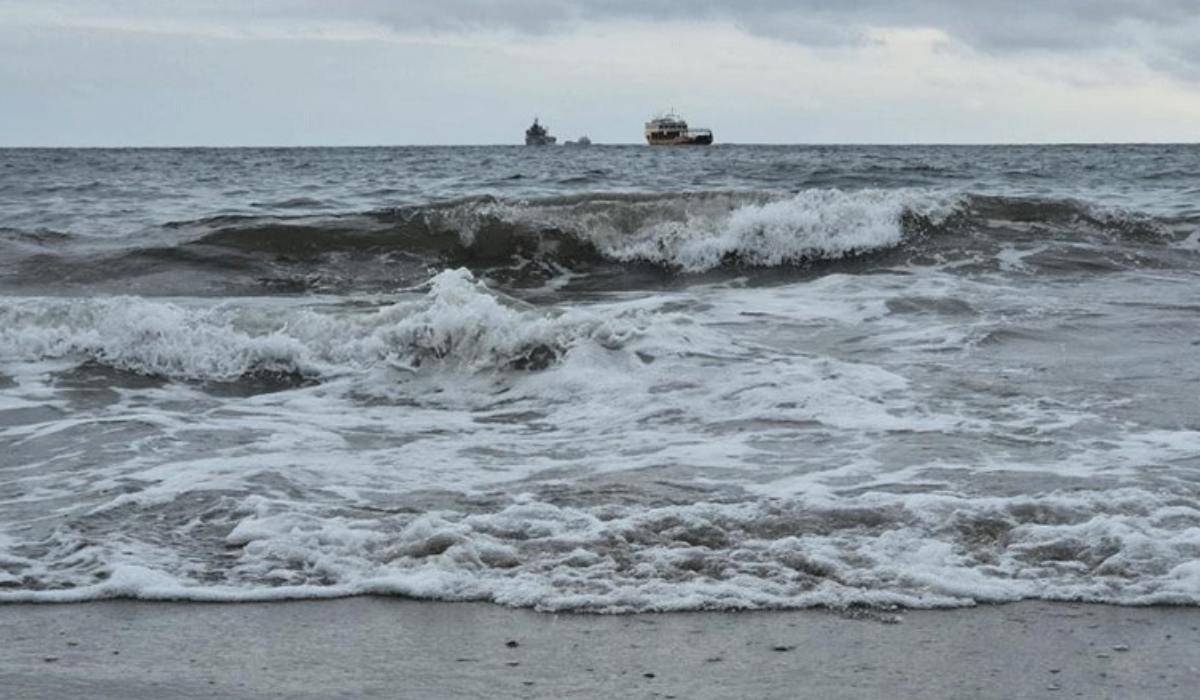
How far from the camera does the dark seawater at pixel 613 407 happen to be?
402 cm

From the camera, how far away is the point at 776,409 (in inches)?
247

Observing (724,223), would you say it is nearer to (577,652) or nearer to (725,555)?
(725,555)

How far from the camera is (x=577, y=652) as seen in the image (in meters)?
3.31

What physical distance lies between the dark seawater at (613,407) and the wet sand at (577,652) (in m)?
0.14

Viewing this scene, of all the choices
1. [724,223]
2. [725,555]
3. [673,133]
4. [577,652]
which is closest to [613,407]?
[725,555]

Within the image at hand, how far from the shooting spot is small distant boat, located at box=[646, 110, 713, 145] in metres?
67.6

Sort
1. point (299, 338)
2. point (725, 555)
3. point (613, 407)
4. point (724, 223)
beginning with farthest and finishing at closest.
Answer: point (724, 223)
point (299, 338)
point (613, 407)
point (725, 555)

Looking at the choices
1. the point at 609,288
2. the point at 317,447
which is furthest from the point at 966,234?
the point at 317,447

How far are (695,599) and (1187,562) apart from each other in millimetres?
1420

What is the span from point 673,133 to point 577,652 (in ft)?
215

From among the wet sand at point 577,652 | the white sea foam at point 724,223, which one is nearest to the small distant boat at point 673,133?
the white sea foam at point 724,223

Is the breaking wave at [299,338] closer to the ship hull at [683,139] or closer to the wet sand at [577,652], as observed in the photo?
the wet sand at [577,652]

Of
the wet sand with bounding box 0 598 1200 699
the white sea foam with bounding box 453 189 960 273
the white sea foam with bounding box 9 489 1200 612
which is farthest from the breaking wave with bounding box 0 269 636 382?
the white sea foam with bounding box 453 189 960 273

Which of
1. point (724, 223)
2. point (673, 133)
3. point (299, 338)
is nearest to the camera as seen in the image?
point (299, 338)
